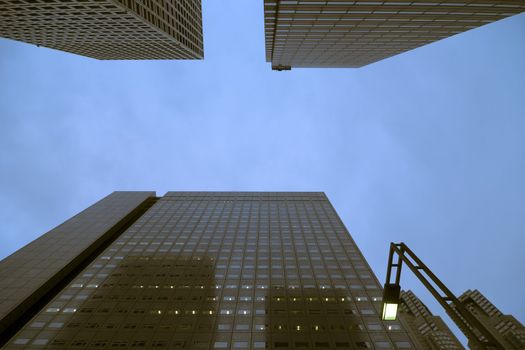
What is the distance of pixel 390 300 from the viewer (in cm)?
1184

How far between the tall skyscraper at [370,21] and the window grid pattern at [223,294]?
156ft

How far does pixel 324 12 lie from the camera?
44.6 meters

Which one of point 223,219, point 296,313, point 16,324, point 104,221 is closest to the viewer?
point 296,313

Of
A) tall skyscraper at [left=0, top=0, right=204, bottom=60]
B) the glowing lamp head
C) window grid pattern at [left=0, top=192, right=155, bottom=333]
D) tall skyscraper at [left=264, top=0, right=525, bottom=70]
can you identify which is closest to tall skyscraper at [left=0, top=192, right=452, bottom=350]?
window grid pattern at [left=0, top=192, right=155, bottom=333]

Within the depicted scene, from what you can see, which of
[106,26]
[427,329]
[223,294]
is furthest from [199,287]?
[427,329]

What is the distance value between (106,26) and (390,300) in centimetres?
7037

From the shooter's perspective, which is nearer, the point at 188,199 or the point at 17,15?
the point at 17,15

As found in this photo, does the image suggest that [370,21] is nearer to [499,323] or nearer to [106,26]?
[106,26]

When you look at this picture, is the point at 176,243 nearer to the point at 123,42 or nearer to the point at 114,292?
the point at 114,292

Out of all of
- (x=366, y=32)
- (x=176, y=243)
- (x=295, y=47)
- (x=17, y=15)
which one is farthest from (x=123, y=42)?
(x=366, y=32)

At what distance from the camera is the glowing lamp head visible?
1163 centimetres

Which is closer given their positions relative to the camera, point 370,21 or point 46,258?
point 370,21

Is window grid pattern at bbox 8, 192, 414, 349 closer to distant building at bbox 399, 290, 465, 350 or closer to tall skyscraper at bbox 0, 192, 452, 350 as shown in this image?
tall skyscraper at bbox 0, 192, 452, 350

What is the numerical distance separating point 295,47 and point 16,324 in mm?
83130
